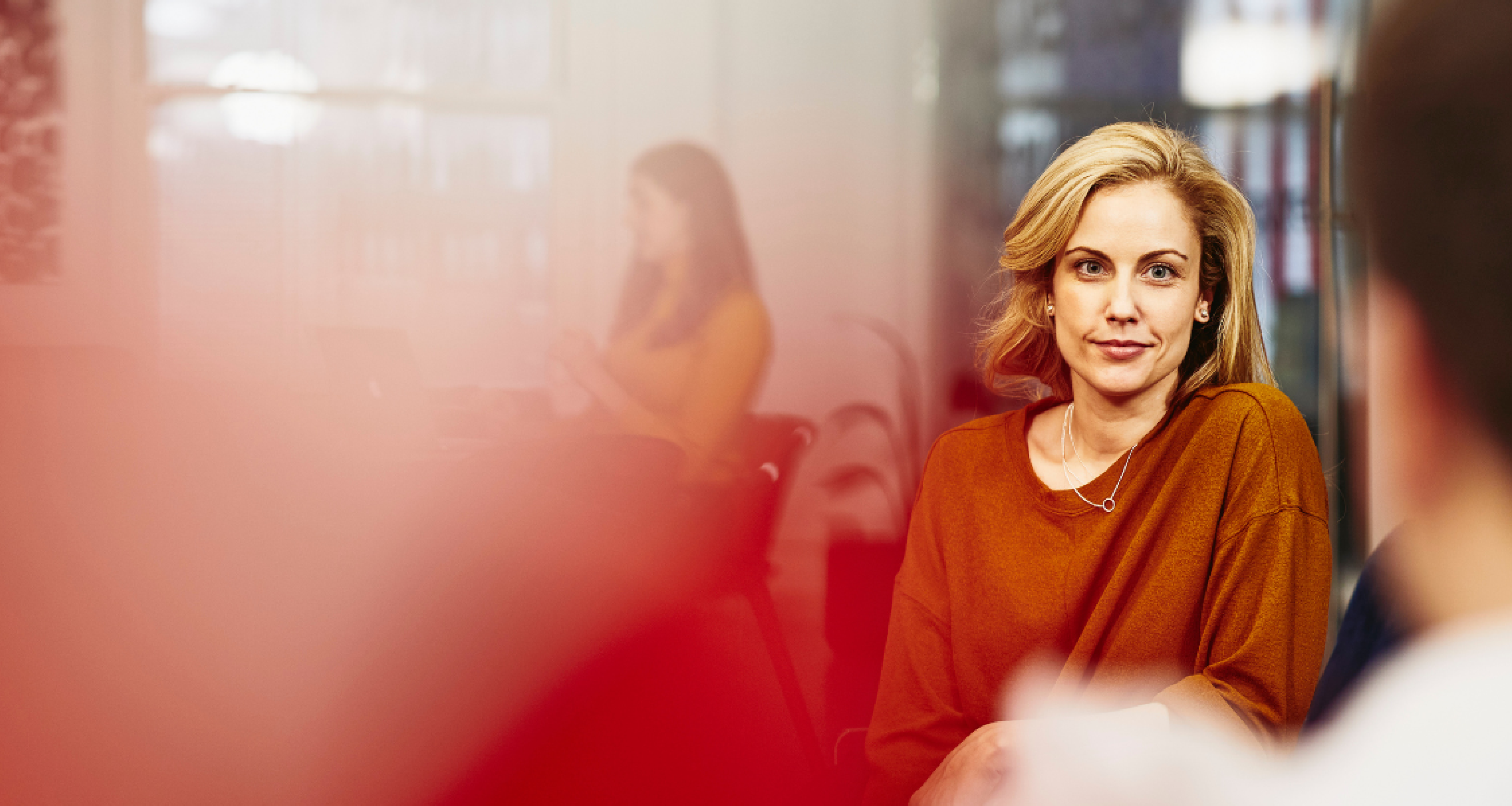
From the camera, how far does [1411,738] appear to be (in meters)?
0.25

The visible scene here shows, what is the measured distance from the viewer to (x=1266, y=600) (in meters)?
0.86

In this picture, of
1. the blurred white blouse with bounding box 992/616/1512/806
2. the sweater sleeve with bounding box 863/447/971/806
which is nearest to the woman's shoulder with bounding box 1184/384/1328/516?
the sweater sleeve with bounding box 863/447/971/806

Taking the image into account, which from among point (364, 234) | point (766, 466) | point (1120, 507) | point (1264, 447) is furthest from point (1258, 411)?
point (364, 234)

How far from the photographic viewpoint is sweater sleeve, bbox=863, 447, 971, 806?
1052mm

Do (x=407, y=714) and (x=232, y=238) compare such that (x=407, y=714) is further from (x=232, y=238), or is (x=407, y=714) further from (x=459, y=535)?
(x=232, y=238)

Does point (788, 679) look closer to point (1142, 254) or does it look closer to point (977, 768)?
point (977, 768)

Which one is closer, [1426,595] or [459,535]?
[1426,595]

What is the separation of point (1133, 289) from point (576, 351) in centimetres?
102

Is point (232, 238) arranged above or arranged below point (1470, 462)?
above

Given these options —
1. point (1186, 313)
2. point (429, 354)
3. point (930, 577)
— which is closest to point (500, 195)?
point (429, 354)

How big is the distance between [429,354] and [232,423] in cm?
33

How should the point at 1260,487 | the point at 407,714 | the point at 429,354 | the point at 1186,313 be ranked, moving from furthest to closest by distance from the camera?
the point at 429,354, the point at 407,714, the point at 1186,313, the point at 1260,487

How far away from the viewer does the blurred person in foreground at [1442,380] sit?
0.18 meters

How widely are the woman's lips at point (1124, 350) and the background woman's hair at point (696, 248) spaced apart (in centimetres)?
89
